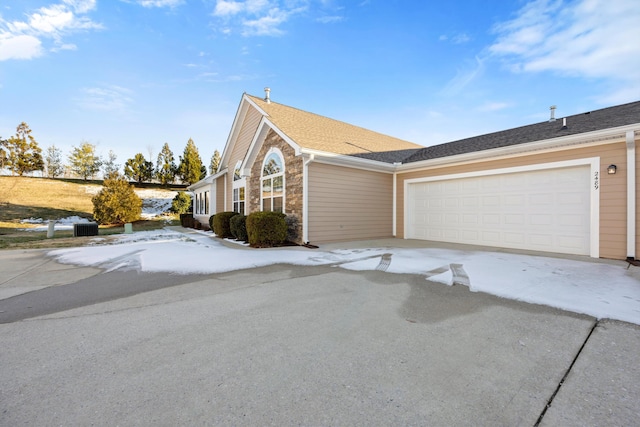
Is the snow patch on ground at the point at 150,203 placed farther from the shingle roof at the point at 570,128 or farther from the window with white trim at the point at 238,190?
the shingle roof at the point at 570,128

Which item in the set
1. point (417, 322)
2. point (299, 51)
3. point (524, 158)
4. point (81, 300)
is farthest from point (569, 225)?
point (299, 51)

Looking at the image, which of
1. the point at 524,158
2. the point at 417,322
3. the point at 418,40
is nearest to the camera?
the point at 417,322

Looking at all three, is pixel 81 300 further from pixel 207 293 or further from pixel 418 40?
pixel 418 40

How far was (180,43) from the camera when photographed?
11.4m

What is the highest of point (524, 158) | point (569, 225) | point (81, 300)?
Result: point (524, 158)

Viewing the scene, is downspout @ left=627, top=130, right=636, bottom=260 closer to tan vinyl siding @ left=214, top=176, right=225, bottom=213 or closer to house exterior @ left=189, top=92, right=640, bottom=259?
house exterior @ left=189, top=92, right=640, bottom=259

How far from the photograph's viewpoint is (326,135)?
36.8 feet

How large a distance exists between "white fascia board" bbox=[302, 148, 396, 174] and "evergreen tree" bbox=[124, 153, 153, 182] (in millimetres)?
35683

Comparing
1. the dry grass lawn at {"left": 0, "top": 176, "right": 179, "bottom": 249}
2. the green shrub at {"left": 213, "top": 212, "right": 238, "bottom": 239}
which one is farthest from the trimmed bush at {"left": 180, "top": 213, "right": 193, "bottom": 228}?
the green shrub at {"left": 213, "top": 212, "right": 238, "bottom": 239}

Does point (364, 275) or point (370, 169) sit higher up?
point (370, 169)

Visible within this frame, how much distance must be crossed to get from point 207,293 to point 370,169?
816 centimetres

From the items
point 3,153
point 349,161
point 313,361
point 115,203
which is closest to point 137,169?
point 3,153

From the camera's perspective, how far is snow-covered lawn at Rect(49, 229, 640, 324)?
3.82 m

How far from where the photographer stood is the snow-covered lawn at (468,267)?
382cm
